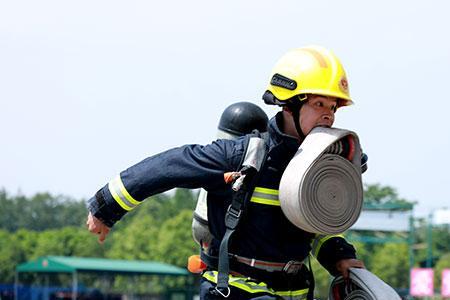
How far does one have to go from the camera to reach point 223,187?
5.77m

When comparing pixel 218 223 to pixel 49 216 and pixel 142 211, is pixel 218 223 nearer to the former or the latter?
pixel 142 211

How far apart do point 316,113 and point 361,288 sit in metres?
1.01

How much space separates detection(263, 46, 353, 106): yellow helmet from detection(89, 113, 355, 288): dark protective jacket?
193 mm

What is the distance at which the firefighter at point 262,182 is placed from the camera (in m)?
5.73

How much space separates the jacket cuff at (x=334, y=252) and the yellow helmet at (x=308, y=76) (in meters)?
0.88

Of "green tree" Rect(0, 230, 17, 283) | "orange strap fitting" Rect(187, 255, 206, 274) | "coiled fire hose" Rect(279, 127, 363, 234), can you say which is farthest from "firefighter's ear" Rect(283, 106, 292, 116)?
"green tree" Rect(0, 230, 17, 283)

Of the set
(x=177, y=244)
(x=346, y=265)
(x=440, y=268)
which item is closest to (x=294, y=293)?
(x=346, y=265)

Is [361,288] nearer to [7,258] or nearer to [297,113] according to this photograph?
[297,113]

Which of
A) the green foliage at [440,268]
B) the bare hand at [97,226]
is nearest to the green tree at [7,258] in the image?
the green foliage at [440,268]

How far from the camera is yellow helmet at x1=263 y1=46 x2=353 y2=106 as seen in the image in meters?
5.71

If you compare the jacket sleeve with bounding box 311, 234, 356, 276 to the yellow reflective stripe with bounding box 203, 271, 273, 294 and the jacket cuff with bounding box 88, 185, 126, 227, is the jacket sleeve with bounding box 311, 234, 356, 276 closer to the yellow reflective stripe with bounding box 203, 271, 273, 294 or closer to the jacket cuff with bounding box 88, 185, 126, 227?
the yellow reflective stripe with bounding box 203, 271, 273, 294

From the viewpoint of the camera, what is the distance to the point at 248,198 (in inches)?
225

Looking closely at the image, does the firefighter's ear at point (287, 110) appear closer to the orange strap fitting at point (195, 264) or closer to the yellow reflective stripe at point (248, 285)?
the yellow reflective stripe at point (248, 285)

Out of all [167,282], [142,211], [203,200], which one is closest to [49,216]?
[142,211]
